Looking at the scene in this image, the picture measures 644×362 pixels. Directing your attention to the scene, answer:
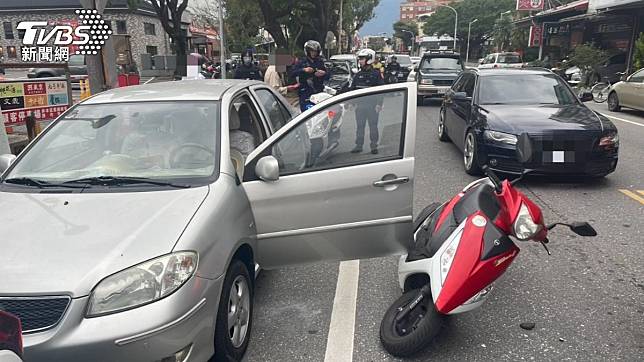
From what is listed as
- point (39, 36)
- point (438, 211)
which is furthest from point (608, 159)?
point (39, 36)

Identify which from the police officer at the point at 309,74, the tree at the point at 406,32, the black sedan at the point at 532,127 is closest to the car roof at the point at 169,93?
the black sedan at the point at 532,127

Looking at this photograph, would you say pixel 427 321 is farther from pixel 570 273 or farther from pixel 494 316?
pixel 570 273

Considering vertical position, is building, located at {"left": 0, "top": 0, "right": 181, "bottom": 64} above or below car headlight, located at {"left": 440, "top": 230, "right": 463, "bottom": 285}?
above

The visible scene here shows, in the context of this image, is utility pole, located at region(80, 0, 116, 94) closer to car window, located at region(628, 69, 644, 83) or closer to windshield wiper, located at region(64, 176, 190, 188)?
windshield wiper, located at region(64, 176, 190, 188)

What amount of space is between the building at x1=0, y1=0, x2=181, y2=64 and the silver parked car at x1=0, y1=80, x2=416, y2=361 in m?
38.3

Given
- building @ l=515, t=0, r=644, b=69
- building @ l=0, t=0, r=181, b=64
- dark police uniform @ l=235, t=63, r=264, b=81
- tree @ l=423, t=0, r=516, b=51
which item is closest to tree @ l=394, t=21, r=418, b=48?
tree @ l=423, t=0, r=516, b=51

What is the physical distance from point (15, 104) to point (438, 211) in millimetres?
7839

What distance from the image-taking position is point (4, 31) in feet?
142

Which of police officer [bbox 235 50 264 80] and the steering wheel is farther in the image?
police officer [bbox 235 50 264 80]

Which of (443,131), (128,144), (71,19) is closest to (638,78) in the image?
(443,131)

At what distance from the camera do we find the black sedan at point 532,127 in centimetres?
625

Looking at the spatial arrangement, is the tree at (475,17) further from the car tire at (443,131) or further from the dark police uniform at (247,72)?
the car tire at (443,131)

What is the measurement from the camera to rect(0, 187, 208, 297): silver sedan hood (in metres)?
2.25

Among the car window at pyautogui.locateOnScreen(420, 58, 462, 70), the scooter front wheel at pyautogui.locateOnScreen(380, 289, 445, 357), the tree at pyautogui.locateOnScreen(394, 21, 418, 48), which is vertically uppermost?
the tree at pyautogui.locateOnScreen(394, 21, 418, 48)
